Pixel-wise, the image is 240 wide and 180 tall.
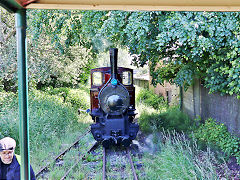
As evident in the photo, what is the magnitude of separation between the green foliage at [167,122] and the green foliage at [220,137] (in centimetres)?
116

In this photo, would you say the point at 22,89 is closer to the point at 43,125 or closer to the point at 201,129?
the point at 43,125

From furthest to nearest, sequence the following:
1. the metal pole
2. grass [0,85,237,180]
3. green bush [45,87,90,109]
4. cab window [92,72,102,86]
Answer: green bush [45,87,90,109]
cab window [92,72,102,86]
grass [0,85,237,180]
the metal pole

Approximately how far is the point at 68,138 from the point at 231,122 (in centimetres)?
576

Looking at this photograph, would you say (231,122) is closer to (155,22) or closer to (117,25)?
(155,22)

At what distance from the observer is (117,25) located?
21.8 feet

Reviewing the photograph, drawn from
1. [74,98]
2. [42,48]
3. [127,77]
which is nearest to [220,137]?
[127,77]

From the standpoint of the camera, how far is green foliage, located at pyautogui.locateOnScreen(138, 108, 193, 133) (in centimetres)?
972

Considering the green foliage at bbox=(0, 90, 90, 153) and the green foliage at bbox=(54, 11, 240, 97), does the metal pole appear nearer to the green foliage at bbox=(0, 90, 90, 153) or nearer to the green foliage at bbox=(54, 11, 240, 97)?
the green foliage at bbox=(54, 11, 240, 97)

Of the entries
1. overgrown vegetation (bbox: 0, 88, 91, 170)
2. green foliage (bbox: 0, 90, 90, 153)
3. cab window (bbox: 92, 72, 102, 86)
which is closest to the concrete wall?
cab window (bbox: 92, 72, 102, 86)

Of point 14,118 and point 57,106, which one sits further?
point 57,106

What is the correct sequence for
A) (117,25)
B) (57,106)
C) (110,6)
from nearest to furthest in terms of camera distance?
1. (110,6)
2. (117,25)
3. (57,106)

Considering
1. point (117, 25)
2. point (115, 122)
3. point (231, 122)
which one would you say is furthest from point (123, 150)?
point (117, 25)

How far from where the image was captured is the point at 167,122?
10398 mm

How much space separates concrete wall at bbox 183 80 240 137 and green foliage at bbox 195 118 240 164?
8.0 inches
